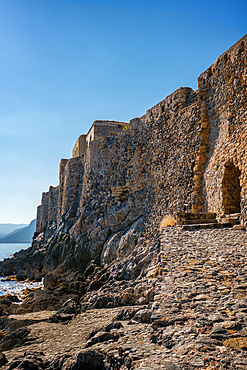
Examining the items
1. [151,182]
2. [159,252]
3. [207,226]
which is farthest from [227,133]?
[151,182]

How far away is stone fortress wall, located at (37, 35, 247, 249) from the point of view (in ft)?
32.6

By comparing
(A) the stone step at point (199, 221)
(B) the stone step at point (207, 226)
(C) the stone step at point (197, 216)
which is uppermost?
(C) the stone step at point (197, 216)

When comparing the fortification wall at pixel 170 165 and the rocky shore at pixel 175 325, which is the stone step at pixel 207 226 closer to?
the rocky shore at pixel 175 325

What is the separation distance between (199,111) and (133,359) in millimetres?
10376

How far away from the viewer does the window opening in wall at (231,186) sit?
9.97 m

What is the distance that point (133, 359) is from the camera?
3.64 metres

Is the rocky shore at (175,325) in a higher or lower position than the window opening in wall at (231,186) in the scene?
lower

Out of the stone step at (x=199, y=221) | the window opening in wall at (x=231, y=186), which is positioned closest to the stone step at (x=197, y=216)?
the stone step at (x=199, y=221)

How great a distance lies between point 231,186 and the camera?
33.0ft

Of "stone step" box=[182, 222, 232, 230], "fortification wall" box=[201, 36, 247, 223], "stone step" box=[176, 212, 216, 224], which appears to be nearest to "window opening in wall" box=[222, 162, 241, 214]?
"fortification wall" box=[201, 36, 247, 223]

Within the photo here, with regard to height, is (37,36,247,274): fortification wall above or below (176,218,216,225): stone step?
above

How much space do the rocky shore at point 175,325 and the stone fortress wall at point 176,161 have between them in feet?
8.90

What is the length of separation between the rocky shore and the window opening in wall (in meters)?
2.00

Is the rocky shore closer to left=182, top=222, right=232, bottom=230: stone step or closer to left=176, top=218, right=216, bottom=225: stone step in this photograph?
left=182, top=222, right=232, bottom=230: stone step
